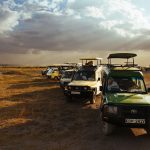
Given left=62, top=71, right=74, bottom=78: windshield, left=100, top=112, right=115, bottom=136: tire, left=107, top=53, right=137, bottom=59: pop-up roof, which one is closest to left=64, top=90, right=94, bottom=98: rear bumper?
left=107, top=53, right=137, bottom=59: pop-up roof

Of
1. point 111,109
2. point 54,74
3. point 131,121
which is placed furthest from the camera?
point 54,74

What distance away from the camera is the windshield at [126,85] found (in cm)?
1245

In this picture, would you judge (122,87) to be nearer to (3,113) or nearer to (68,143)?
(68,143)

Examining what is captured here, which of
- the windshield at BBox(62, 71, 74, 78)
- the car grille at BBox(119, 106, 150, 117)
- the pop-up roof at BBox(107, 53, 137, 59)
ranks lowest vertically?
the car grille at BBox(119, 106, 150, 117)

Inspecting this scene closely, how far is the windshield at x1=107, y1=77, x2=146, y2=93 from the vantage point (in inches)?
490

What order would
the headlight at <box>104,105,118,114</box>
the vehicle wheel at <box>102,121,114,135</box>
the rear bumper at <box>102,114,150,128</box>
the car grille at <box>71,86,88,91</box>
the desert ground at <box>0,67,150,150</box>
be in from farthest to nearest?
the car grille at <box>71,86,88,91</box> → the vehicle wheel at <box>102,121,114,135</box> → the headlight at <box>104,105,118,114</box> → the rear bumper at <box>102,114,150,128</box> → the desert ground at <box>0,67,150,150</box>

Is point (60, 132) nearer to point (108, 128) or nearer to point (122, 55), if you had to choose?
point (108, 128)

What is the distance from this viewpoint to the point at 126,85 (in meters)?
12.8

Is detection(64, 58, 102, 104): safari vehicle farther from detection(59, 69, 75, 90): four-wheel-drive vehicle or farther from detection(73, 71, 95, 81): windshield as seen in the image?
detection(59, 69, 75, 90): four-wheel-drive vehicle

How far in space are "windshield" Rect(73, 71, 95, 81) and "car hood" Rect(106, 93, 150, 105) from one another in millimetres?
8681

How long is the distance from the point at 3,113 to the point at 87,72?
673 cm

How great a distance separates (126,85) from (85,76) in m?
8.02

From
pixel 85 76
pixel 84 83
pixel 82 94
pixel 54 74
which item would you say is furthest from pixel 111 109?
pixel 54 74

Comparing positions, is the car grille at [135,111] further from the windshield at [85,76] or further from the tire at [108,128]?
the windshield at [85,76]
